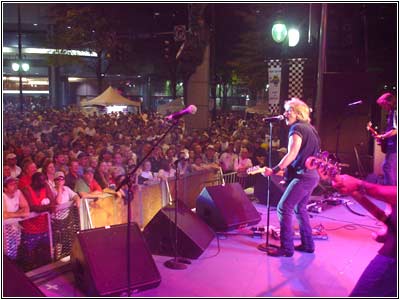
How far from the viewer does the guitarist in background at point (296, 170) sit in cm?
509

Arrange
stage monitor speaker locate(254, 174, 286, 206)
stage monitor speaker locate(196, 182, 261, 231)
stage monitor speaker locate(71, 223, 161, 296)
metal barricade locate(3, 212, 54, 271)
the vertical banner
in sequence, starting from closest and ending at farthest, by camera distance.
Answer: stage monitor speaker locate(71, 223, 161, 296) < metal barricade locate(3, 212, 54, 271) < stage monitor speaker locate(196, 182, 261, 231) < stage monitor speaker locate(254, 174, 286, 206) < the vertical banner

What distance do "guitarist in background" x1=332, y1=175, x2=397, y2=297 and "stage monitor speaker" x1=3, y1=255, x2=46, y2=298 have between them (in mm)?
2252

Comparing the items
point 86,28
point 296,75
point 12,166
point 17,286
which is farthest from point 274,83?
point 86,28

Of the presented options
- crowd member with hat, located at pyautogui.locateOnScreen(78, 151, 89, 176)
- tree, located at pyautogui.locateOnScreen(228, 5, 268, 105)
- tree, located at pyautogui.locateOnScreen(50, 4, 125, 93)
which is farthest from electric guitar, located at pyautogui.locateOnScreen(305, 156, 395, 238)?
tree, located at pyautogui.locateOnScreen(50, 4, 125, 93)

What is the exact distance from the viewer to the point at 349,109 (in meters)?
10.6

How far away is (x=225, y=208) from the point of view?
20.7 ft

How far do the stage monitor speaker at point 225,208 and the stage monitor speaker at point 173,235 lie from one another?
647mm

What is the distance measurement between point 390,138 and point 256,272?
3.85 metres

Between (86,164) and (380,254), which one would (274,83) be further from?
(380,254)

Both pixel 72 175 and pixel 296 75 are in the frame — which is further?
pixel 296 75

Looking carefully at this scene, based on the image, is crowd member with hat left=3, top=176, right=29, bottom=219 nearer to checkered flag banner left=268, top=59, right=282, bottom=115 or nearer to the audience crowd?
the audience crowd

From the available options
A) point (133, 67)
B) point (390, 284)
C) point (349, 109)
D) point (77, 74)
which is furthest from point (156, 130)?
point (77, 74)

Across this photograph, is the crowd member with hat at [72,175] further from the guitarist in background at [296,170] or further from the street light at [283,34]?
the street light at [283,34]

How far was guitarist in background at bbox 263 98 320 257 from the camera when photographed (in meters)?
5.09
